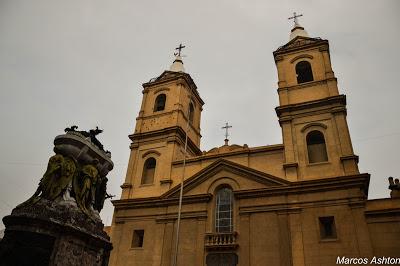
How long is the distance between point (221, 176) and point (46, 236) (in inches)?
570

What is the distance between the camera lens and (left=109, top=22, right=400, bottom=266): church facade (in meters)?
16.0

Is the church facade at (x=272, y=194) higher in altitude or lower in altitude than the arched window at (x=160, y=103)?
lower

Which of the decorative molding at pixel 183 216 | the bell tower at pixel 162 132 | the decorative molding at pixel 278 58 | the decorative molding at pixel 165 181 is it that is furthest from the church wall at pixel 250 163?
the decorative molding at pixel 278 58

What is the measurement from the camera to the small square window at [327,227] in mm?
16269

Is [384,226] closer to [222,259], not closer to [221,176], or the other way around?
[222,259]

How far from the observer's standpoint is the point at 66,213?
709 cm

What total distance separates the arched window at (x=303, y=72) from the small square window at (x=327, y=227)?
10.6 metres

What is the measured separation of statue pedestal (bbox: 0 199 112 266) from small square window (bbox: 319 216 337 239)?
1262 centimetres

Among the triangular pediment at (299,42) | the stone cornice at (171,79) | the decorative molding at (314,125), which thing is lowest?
the decorative molding at (314,125)

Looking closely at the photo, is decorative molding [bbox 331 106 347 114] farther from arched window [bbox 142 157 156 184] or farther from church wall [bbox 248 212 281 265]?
arched window [bbox 142 157 156 184]

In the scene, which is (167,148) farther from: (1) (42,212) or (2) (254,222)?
(1) (42,212)

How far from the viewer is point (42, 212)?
670cm

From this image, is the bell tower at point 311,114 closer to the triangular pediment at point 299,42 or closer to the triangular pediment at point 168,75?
the triangular pediment at point 299,42

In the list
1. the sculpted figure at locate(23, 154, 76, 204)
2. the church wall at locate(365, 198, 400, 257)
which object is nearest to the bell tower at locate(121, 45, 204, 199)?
the church wall at locate(365, 198, 400, 257)
